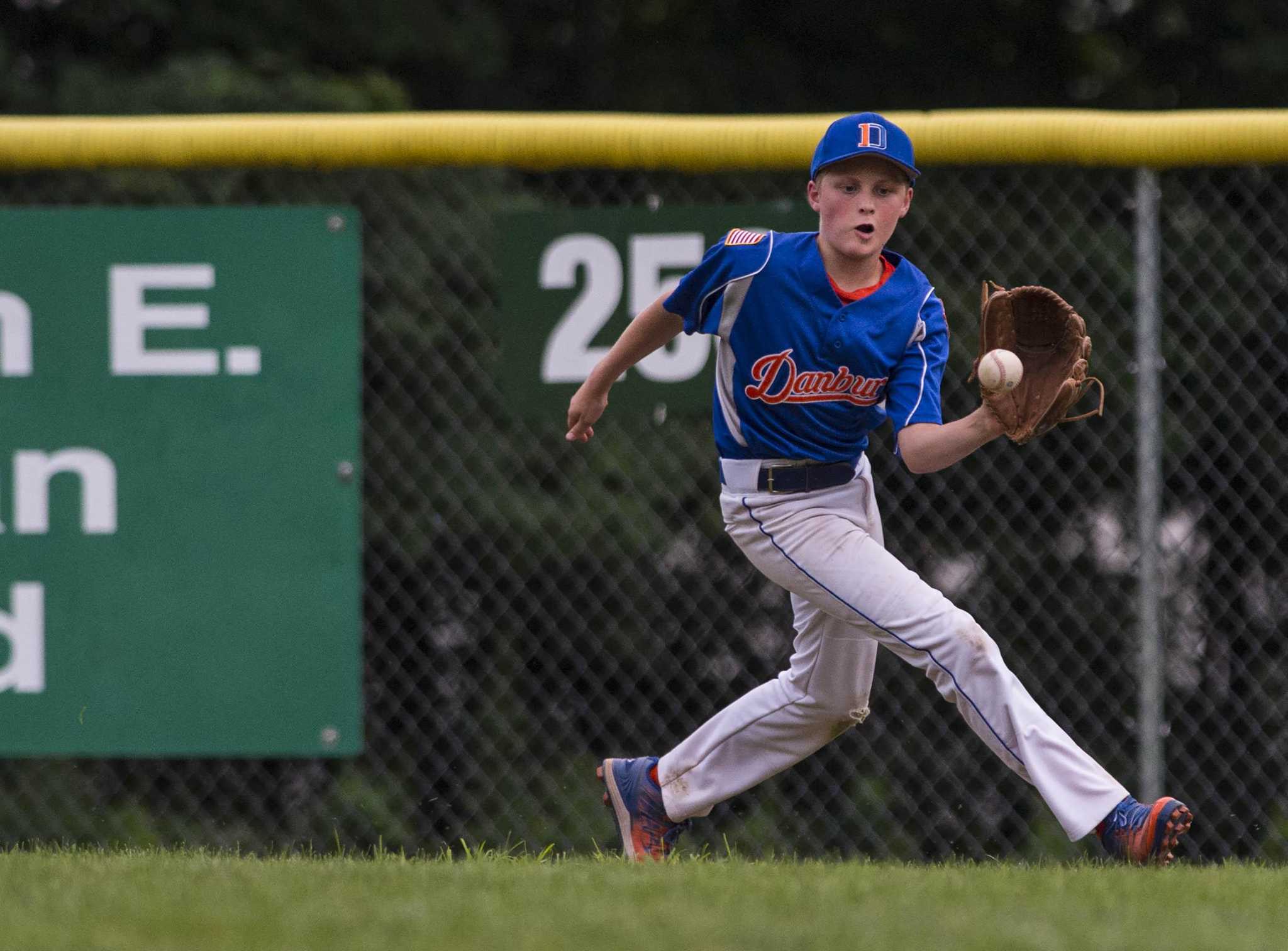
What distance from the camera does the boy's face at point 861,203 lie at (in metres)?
3.95

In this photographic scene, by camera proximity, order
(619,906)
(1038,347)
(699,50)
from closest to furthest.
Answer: (619,906) < (1038,347) < (699,50)

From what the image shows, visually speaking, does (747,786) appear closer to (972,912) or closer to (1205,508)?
(972,912)

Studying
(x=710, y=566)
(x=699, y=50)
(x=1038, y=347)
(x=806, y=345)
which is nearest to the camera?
(x=1038, y=347)

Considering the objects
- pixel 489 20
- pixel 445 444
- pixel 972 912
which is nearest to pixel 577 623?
pixel 445 444

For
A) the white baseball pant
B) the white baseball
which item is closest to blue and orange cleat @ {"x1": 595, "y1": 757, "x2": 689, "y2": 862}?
the white baseball pant

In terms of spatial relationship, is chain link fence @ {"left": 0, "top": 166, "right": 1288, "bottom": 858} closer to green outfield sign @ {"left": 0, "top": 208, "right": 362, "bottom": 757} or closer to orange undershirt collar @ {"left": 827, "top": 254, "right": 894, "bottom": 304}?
green outfield sign @ {"left": 0, "top": 208, "right": 362, "bottom": 757}

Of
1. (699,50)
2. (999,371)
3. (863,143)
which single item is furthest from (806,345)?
(699,50)

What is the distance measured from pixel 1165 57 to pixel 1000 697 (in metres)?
7.47

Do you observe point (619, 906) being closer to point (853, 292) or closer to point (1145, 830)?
point (1145, 830)

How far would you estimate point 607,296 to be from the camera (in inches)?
198

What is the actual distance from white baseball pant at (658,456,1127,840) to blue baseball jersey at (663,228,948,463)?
0.38 feet

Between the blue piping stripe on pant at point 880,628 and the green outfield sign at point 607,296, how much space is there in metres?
0.99

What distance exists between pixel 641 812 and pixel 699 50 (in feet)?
23.5

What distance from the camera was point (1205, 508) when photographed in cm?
577
